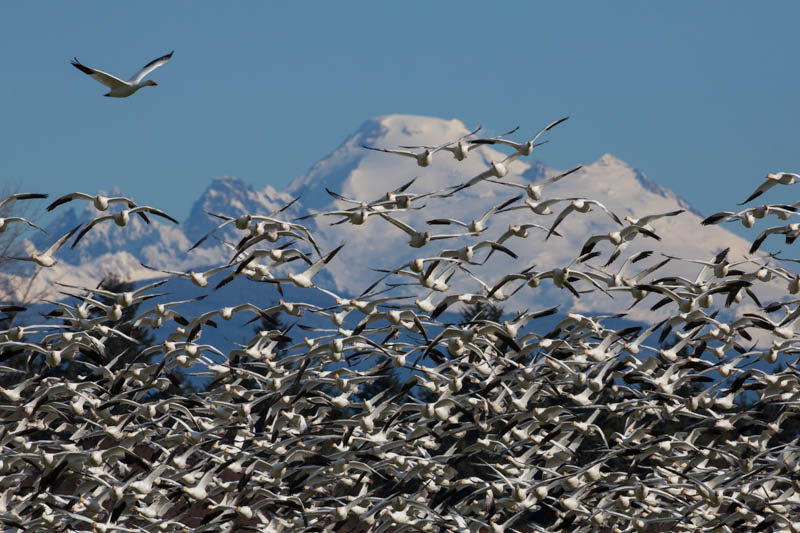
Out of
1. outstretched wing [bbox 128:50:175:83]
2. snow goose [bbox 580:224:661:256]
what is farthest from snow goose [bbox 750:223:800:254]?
outstretched wing [bbox 128:50:175:83]

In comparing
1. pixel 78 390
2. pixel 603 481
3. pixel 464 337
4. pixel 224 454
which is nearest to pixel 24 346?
pixel 78 390

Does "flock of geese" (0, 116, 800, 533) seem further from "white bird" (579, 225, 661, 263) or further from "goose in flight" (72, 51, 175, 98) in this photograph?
"goose in flight" (72, 51, 175, 98)

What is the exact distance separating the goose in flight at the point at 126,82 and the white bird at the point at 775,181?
1385 centimetres

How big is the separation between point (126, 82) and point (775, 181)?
1519 cm

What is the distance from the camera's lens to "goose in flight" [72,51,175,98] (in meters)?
20.7

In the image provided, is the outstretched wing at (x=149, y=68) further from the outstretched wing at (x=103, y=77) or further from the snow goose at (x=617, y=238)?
the snow goose at (x=617, y=238)

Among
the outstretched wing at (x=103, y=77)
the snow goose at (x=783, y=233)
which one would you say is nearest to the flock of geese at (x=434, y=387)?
the snow goose at (x=783, y=233)

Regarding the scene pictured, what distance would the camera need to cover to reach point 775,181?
1121 inches

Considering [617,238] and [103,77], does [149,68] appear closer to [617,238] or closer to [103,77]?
[103,77]

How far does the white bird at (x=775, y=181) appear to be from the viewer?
92.4 feet

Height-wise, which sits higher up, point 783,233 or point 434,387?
point 783,233

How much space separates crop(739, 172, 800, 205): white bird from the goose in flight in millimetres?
13854

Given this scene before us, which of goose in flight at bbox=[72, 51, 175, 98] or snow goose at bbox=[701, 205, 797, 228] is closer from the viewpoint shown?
goose in flight at bbox=[72, 51, 175, 98]

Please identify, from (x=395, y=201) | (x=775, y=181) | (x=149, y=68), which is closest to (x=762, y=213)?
(x=775, y=181)
